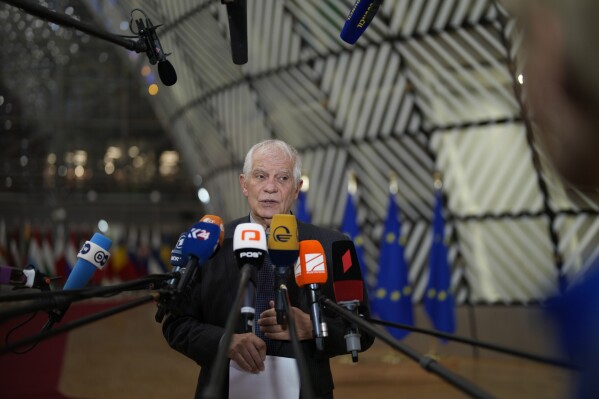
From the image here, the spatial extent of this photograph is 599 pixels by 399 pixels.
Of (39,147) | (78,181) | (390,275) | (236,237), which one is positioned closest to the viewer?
(236,237)

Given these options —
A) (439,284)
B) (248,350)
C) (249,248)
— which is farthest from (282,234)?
(439,284)

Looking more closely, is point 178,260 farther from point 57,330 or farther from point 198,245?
point 57,330

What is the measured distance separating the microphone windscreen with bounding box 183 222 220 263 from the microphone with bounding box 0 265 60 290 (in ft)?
1.54

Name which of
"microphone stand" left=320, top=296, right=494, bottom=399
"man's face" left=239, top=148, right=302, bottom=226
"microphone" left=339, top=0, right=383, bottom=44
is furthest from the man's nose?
"microphone stand" left=320, top=296, right=494, bottom=399

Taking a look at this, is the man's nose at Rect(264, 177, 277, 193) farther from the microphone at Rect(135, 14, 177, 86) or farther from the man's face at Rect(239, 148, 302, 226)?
the microphone at Rect(135, 14, 177, 86)

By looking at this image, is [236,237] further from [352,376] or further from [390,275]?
[390,275]

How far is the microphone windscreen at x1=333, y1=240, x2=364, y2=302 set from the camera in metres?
2.69

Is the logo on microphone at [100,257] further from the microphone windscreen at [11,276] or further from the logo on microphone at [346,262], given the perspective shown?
the logo on microphone at [346,262]

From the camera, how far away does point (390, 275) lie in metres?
13.1

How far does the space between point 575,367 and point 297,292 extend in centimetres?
165

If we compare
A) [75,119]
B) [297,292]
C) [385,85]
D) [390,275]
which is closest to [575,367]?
[297,292]

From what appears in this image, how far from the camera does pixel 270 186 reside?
10.0 feet

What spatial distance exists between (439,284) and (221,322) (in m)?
10.6

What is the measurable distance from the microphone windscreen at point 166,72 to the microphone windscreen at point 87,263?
0.69 meters
